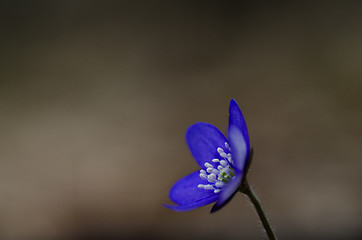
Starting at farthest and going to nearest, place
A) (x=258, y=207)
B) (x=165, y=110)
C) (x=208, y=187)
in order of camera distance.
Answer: (x=165, y=110) → (x=208, y=187) → (x=258, y=207)

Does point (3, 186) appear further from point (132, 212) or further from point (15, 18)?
point (15, 18)

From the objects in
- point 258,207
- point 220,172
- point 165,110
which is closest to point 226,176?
point 220,172

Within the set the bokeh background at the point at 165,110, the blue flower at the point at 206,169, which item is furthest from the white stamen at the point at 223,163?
the bokeh background at the point at 165,110

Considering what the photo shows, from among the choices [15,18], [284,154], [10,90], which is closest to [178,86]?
Result: [284,154]

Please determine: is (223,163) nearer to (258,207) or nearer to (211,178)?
(211,178)

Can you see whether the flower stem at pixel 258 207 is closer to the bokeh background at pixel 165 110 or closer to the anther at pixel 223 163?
the anther at pixel 223 163

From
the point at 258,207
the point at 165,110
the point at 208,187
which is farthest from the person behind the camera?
the point at 165,110
